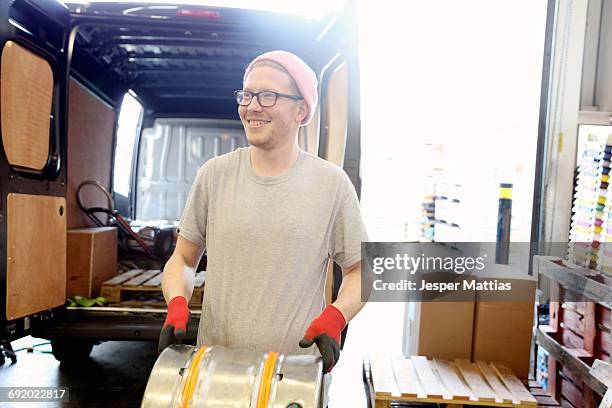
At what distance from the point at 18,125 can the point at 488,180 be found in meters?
5.06

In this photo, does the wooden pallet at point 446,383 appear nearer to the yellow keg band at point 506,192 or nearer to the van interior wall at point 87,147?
the yellow keg band at point 506,192

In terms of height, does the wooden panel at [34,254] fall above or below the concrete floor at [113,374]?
above

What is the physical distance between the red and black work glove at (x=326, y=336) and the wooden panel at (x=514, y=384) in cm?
165

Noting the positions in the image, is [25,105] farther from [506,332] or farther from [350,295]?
[506,332]

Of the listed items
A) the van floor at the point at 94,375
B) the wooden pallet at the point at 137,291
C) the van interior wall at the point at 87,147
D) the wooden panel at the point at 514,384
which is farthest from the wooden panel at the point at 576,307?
the van interior wall at the point at 87,147

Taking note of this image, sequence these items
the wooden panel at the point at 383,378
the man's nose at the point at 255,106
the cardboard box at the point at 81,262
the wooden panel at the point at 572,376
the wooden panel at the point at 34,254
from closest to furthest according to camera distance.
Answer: the man's nose at the point at 255,106, the wooden panel at the point at 383,378, the wooden panel at the point at 34,254, the wooden panel at the point at 572,376, the cardboard box at the point at 81,262

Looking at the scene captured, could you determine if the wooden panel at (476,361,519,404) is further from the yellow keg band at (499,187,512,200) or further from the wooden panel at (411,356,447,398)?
the yellow keg band at (499,187,512,200)

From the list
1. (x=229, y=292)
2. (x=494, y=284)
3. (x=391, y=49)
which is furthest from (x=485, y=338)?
(x=391, y=49)

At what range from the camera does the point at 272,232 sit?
5.51ft

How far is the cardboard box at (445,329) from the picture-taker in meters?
3.30

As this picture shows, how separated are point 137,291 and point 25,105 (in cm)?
198

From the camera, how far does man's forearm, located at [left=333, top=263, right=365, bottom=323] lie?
1.70m

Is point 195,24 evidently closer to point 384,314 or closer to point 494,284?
point 494,284

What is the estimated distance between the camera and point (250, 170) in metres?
1.77
